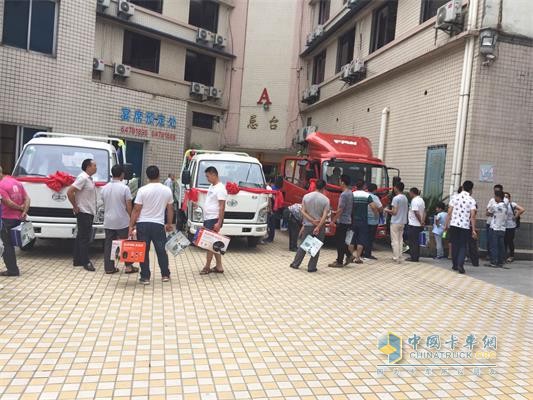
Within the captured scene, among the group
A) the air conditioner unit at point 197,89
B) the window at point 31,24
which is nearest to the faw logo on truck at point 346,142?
the window at point 31,24

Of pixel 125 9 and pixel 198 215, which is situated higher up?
pixel 125 9

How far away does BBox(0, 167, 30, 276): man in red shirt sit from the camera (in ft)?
21.6

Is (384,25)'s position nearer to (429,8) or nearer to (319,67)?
(429,8)

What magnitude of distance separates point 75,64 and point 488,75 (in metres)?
11.1

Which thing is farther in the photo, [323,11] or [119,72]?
[323,11]

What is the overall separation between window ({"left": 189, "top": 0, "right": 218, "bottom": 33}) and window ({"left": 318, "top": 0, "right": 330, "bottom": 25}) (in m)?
5.16

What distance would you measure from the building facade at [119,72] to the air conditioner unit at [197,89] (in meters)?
0.05

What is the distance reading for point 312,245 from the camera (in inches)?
321

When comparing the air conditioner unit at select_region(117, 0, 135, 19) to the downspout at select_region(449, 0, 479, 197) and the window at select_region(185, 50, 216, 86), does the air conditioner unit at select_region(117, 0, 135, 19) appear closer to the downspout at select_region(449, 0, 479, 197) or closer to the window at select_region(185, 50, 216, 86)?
the window at select_region(185, 50, 216, 86)

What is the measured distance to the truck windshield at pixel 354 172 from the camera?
11.3 m

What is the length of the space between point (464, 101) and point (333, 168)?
11.2 feet

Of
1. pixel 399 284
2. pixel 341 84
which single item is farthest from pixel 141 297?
Answer: pixel 341 84

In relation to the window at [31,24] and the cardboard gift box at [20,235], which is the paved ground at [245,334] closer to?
the cardboard gift box at [20,235]

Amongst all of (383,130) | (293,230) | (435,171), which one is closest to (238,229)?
(293,230)
